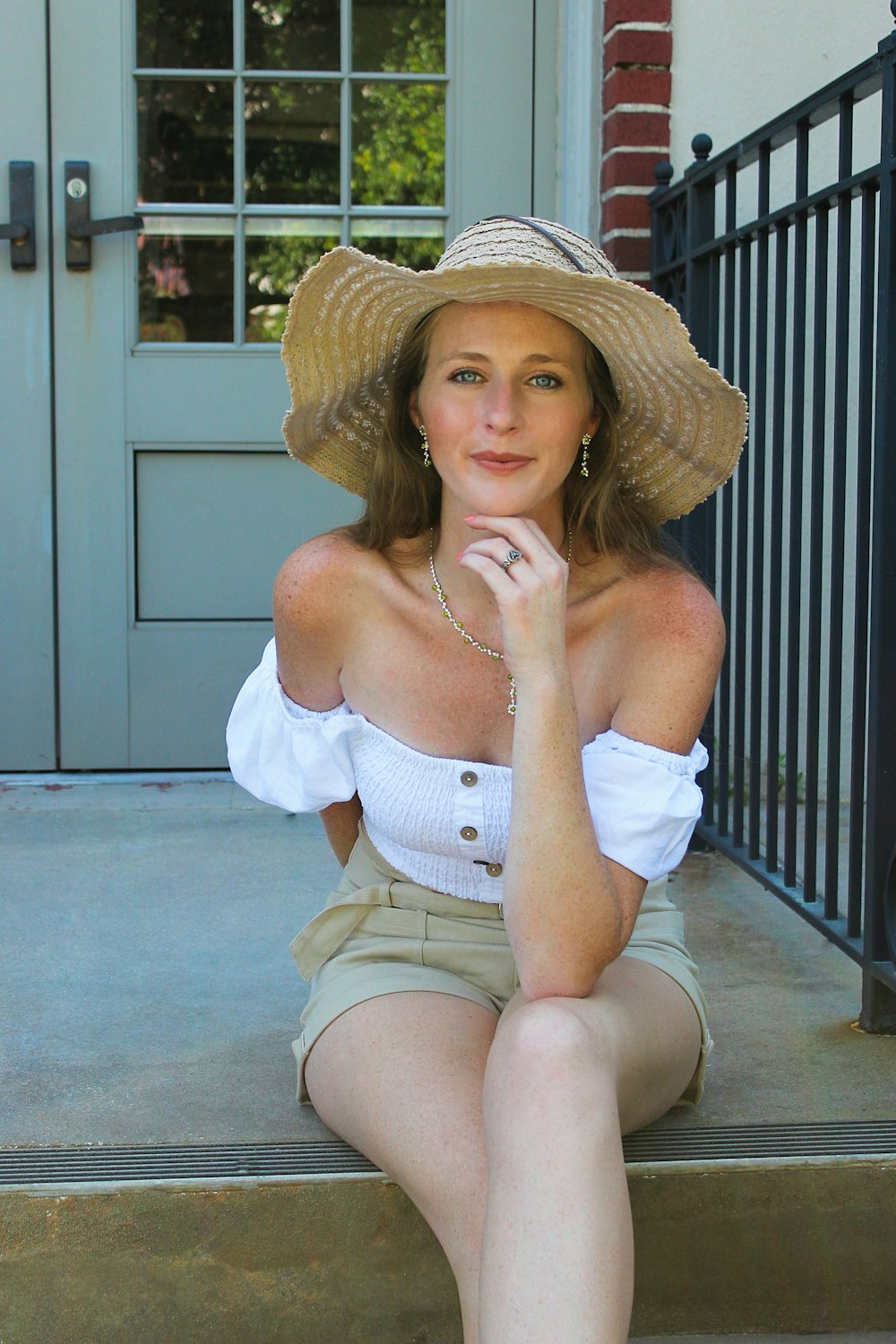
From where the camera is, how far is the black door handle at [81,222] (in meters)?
3.94

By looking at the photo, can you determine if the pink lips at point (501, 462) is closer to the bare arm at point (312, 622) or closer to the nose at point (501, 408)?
the nose at point (501, 408)

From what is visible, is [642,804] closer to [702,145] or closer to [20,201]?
[702,145]

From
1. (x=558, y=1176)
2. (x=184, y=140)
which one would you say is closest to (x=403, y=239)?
(x=184, y=140)

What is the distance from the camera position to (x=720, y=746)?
3422 mm

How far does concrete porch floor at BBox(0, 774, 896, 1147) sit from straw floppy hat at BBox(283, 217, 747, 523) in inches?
37.1

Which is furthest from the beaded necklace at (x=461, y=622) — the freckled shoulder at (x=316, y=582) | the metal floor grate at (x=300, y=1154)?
the metal floor grate at (x=300, y=1154)

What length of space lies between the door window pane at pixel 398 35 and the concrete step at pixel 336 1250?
308 centimetres

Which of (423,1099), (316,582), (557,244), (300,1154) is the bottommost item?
(300,1154)

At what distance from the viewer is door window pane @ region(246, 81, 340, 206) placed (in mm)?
4012

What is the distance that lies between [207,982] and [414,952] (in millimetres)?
719

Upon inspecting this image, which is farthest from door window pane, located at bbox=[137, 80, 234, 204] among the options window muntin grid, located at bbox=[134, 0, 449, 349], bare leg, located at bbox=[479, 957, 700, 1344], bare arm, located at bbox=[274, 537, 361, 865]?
bare leg, located at bbox=[479, 957, 700, 1344]

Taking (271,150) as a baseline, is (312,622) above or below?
below

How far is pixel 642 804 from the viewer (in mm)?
1970

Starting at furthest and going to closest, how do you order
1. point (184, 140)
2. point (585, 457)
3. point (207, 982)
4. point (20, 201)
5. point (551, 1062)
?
1. point (184, 140)
2. point (20, 201)
3. point (207, 982)
4. point (585, 457)
5. point (551, 1062)
